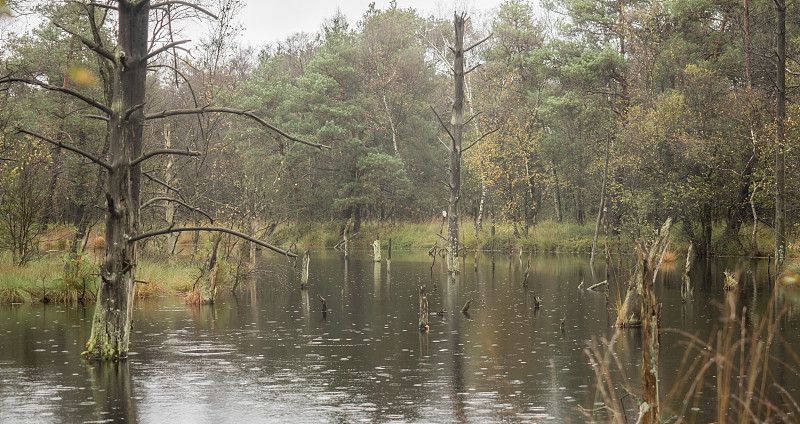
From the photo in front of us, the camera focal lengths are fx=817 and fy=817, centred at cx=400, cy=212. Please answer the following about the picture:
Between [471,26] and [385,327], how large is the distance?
4752 centimetres

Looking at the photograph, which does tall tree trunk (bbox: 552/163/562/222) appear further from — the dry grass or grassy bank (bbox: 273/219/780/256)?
the dry grass

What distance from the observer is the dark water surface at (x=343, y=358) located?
1199 cm

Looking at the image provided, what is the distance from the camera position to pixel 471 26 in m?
64.9

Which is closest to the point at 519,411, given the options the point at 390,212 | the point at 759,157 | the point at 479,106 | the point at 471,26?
the point at 759,157

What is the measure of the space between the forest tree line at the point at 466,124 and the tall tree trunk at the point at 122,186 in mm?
8339

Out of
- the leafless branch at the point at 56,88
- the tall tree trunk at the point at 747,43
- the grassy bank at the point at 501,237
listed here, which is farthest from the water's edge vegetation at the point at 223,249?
the tall tree trunk at the point at 747,43

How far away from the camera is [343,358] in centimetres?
1662

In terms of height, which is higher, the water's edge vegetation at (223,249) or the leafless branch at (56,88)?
the leafless branch at (56,88)

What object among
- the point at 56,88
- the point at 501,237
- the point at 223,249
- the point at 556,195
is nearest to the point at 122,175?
the point at 56,88

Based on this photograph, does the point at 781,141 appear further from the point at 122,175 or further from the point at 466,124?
the point at 122,175

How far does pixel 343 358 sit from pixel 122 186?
5752 mm

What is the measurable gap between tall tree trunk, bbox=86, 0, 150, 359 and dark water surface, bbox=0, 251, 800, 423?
88 cm

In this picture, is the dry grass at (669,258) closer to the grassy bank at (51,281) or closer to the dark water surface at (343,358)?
the dark water surface at (343,358)

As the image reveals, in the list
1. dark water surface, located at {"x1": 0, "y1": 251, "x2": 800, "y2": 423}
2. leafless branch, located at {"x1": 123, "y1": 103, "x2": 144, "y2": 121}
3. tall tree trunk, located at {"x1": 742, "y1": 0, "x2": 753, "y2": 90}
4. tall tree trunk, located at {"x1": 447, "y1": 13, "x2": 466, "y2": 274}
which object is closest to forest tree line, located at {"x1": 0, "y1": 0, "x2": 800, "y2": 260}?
tall tree trunk, located at {"x1": 742, "y1": 0, "x2": 753, "y2": 90}
